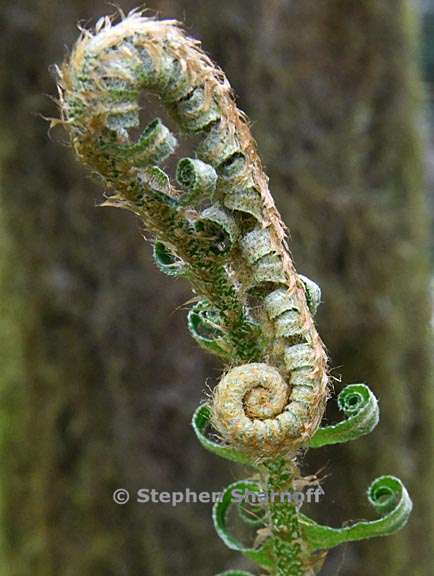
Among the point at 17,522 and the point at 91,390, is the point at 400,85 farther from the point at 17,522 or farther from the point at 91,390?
the point at 17,522

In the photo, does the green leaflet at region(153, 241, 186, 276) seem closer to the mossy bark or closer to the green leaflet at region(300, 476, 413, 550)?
the green leaflet at region(300, 476, 413, 550)

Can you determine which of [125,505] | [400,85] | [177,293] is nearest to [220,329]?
[177,293]

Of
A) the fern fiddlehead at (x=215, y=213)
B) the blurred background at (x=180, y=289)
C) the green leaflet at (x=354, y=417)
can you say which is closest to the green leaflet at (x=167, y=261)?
the fern fiddlehead at (x=215, y=213)

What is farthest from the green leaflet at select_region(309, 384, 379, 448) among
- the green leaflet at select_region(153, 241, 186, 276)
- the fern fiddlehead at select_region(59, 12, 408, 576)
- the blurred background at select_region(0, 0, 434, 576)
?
the blurred background at select_region(0, 0, 434, 576)

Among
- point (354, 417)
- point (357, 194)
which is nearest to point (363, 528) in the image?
point (354, 417)

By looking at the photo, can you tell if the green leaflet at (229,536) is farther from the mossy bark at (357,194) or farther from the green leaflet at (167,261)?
the mossy bark at (357,194)
